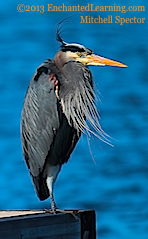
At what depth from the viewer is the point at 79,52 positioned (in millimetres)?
1975

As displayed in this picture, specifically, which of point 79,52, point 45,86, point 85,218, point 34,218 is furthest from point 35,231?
point 79,52

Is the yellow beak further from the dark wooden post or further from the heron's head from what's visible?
the dark wooden post

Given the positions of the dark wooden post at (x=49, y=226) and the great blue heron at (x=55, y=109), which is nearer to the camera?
the dark wooden post at (x=49, y=226)

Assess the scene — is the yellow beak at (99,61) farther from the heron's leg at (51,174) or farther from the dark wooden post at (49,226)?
the dark wooden post at (49,226)

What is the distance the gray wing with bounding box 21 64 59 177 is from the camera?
1.96 meters

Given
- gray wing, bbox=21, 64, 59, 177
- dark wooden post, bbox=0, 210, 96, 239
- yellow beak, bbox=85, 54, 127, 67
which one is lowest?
dark wooden post, bbox=0, 210, 96, 239

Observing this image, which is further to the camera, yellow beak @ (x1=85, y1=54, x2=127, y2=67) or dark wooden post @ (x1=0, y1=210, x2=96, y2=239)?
yellow beak @ (x1=85, y1=54, x2=127, y2=67)

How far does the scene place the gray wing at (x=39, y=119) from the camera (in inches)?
77.0

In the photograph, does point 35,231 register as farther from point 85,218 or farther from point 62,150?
point 62,150

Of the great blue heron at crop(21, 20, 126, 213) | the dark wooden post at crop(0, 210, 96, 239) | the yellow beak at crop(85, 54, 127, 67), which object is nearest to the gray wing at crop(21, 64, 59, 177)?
the great blue heron at crop(21, 20, 126, 213)

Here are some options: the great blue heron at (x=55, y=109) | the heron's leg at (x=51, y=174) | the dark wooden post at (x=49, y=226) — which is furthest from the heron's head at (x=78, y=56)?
the dark wooden post at (x=49, y=226)

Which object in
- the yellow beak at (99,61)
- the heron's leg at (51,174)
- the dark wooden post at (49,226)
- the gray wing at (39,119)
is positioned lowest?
the dark wooden post at (49,226)

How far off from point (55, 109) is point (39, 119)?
9 centimetres

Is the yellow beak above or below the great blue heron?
above
